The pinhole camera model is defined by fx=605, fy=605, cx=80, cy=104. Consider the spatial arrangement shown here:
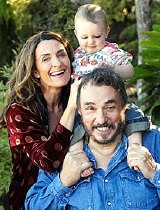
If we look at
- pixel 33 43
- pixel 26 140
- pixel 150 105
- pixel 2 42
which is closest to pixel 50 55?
pixel 33 43

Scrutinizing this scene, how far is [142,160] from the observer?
3.28 m

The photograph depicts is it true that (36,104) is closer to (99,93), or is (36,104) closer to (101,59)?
(101,59)

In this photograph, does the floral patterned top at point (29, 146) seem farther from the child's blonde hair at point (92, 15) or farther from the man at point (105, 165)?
the child's blonde hair at point (92, 15)

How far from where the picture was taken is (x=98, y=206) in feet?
11.1

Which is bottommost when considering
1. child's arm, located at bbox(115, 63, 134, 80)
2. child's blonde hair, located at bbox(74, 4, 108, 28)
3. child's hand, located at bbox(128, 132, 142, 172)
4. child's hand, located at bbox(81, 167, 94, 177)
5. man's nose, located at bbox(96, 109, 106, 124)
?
child's hand, located at bbox(81, 167, 94, 177)

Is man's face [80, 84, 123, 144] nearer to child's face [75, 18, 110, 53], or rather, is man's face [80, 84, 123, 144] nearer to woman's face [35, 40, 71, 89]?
woman's face [35, 40, 71, 89]

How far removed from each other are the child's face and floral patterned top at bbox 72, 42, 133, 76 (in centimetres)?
4

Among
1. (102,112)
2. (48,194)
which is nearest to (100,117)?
(102,112)

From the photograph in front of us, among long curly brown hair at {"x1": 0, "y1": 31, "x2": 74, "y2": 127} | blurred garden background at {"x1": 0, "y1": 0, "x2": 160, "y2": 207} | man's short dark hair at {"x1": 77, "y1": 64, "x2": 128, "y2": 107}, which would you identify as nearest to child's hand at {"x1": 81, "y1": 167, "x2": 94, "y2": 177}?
man's short dark hair at {"x1": 77, "y1": 64, "x2": 128, "y2": 107}

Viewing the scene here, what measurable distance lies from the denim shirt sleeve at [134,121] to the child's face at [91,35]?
22.4 inches

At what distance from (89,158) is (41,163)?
0.94ft

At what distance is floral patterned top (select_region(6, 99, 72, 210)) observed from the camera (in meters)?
3.57

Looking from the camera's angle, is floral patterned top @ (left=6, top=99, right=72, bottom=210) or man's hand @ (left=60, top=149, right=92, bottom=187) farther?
floral patterned top @ (left=6, top=99, right=72, bottom=210)

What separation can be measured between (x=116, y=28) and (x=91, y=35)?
7.24 meters
